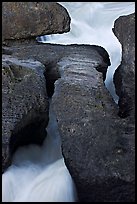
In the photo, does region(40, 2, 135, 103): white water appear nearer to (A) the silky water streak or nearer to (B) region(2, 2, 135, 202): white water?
(B) region(2, 2, 135, 202): white water

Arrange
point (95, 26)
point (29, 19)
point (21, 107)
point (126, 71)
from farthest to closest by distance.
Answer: point (95, 26)
point (29, 19)
point (126, 71)
point (21, 107)

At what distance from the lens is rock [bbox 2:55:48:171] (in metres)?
3.84

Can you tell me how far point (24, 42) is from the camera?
19.5ft

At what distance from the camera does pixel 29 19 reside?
5809mm

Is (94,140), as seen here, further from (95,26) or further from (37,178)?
(95,26)

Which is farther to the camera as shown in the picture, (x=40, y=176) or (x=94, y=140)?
(x=40, y=176)

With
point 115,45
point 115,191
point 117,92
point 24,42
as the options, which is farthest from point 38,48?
point 115,191

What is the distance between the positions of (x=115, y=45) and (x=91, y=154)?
11.2ft

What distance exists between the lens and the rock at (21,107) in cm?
384

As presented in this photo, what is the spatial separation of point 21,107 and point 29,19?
209 cm

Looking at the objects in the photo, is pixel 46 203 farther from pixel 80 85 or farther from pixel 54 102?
pixel 80 85

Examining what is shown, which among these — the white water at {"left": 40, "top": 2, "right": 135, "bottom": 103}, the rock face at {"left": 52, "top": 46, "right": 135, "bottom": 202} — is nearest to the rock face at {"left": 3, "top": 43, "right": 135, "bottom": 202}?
the rock face at {"left": 52, "top": 46, "right": 135, "bottom": 202}

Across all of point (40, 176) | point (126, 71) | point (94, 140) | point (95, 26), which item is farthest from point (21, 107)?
point (95, 26)

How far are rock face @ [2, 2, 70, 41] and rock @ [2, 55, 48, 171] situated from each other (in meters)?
1.27
